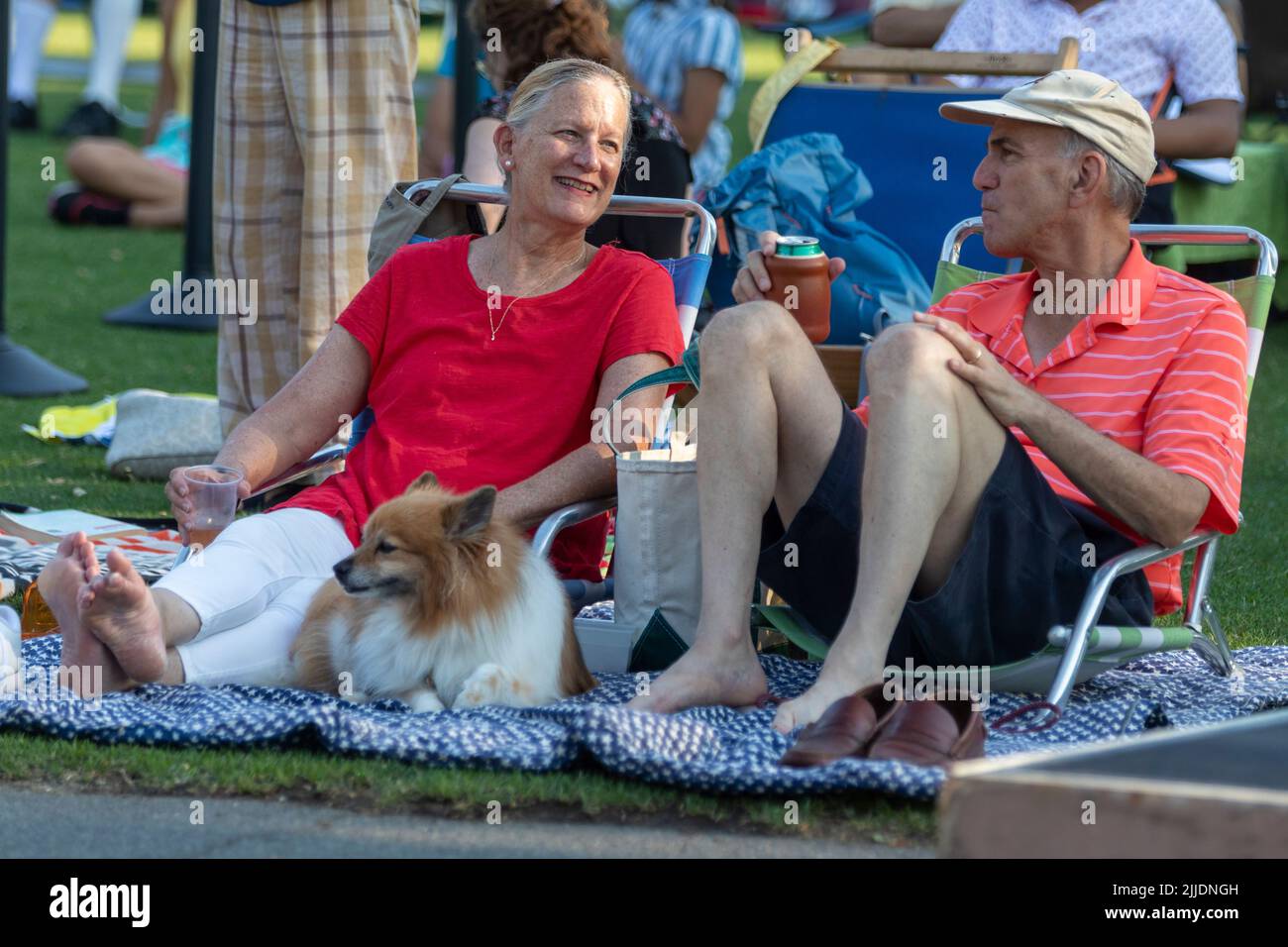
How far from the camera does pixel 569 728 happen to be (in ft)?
10.1

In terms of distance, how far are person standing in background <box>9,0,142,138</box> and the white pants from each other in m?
11.7

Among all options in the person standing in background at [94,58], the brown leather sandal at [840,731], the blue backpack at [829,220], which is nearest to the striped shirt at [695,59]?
the blue backpack at [829,220]

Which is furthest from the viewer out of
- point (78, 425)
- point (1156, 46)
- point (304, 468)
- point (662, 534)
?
point (78, 425)

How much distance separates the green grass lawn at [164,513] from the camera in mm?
2955

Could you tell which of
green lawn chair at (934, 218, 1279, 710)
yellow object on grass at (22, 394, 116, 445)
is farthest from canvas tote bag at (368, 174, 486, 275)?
yellow object on grass at (22, 394, 116, 445)

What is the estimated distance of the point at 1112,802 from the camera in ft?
6.95

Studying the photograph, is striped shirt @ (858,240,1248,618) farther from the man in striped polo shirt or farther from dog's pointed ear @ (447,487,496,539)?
dog's pointed ear @ (447,487,496,539)

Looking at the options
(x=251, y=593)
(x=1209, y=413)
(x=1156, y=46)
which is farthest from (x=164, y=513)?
(x=1156, y=46)

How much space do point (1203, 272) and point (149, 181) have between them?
8.52 m

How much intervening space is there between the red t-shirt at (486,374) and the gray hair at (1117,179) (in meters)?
0.95

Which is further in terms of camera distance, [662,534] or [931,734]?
[662,534]

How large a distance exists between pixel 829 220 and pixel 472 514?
99.9 inches

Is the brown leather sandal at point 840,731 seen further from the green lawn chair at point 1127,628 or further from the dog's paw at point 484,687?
the dog's paw at point 484,687

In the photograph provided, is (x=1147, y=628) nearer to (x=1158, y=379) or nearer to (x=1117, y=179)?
(x=1158, y=379)
